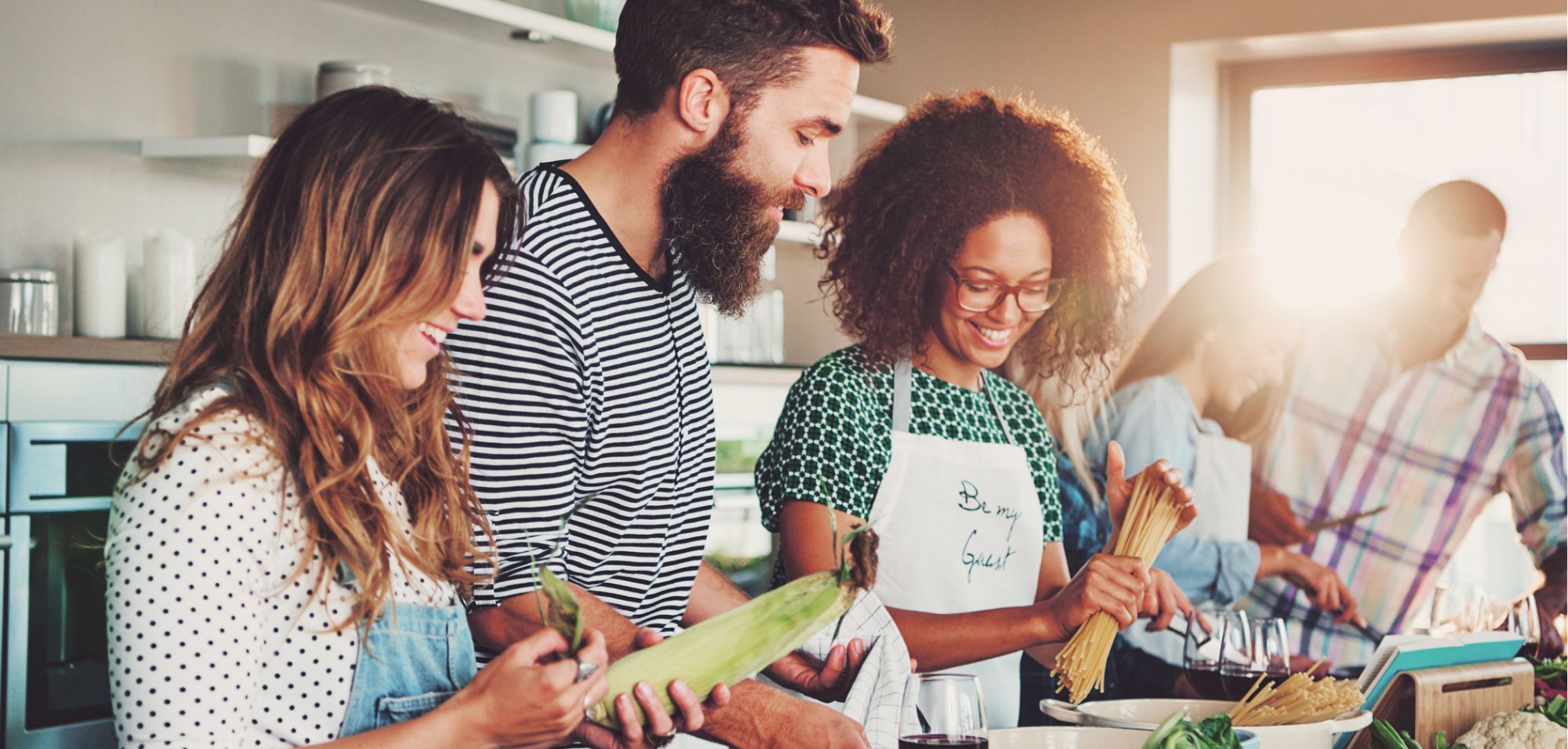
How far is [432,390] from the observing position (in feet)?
4.25

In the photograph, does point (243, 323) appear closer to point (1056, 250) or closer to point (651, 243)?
point (651, 243)

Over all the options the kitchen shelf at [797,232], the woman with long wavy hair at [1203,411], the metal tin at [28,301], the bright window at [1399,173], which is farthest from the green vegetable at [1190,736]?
the bright window at [1399,173]

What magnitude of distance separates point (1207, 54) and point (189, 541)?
3.85 metres

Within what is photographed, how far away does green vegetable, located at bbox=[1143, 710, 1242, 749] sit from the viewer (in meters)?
1.35

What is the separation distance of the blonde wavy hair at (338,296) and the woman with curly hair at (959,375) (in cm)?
76

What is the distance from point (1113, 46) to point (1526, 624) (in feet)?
8.01

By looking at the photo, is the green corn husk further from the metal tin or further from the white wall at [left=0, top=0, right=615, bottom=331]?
the white wall at [left=0, top=0, right=615, bottom=331]

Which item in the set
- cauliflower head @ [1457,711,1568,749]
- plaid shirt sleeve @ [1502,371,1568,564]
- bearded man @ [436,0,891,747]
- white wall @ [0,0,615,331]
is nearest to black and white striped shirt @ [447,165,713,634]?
bearded man @ [436,0,891,747]

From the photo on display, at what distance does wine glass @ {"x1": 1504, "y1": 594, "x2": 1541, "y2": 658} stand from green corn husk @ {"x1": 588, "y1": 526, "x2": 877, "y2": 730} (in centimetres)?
144

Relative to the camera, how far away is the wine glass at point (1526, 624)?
7.27 ft

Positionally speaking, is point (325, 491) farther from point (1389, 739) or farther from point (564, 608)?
point (1389, 739)

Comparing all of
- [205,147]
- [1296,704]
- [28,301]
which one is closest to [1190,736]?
[1296,704]

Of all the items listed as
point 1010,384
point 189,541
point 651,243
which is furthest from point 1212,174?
point 189,541

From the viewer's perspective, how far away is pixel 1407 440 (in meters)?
3.77
